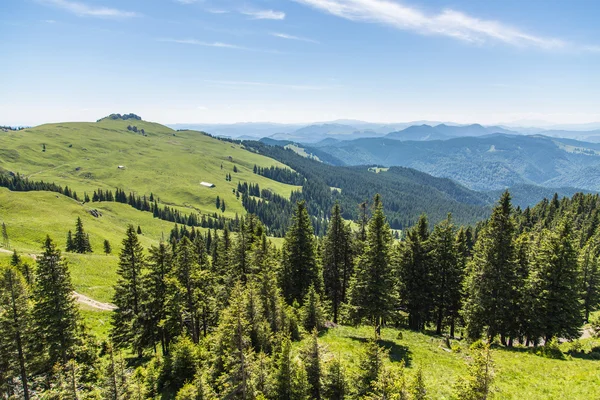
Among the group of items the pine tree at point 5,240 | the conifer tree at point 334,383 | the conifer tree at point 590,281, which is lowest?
the pine tree at point 5,240

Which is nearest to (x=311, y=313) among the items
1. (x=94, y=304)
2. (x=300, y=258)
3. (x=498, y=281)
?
(x=300, y=258)

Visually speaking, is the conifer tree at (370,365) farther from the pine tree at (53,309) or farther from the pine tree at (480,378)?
the pine tree at (53,309)

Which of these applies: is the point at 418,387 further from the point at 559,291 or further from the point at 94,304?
the point at 94,304

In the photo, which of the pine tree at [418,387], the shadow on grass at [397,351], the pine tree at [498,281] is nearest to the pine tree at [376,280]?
the shadow on grass at [397,351]

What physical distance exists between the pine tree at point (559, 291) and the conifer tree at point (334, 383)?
23.1 metres

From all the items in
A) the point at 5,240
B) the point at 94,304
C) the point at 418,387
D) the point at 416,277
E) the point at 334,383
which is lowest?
the point at 94,304

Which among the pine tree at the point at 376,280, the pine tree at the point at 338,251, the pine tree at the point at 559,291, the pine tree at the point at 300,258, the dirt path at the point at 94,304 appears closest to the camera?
the pine tree at the point at 559,291

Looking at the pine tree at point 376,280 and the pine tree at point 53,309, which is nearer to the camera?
the pine tree at point 53,309

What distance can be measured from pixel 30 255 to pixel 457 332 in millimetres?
82294

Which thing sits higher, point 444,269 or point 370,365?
point 370,365

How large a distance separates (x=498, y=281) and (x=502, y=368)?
9.11 m

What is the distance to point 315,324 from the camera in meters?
33.9

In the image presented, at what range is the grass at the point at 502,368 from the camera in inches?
817

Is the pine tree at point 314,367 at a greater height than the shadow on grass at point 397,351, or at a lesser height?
greater
